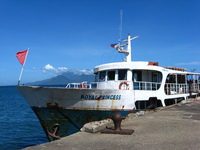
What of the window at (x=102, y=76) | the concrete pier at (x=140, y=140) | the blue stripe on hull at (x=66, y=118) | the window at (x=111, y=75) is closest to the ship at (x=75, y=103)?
the blue stripe on hull at (x=66, y=118)

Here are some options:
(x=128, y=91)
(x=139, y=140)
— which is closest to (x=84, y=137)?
(x=139, y=140)

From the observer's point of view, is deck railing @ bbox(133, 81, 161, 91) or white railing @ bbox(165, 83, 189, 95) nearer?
deck railing @ bbox(133, 81, 161, 91)

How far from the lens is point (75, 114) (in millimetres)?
11125

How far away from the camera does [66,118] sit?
11.2 m

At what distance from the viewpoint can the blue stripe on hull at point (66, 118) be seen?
Answer: 11.1m

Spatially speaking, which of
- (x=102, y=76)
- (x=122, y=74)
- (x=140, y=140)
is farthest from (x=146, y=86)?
(x=140, y=140)

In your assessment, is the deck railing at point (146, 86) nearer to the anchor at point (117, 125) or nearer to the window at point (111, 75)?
the window at point (111, 75)

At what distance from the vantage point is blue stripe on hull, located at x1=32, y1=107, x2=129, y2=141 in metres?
11.1

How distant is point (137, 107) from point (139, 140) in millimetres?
7366

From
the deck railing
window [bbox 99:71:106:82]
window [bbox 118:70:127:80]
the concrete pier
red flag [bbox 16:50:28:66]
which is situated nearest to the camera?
the concrete pier

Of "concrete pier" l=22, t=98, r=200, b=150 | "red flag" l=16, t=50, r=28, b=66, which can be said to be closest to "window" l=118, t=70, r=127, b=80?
"red flag" l=16, t=50, r=28, b=66

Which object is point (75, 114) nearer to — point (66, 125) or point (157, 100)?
point (66, 125)

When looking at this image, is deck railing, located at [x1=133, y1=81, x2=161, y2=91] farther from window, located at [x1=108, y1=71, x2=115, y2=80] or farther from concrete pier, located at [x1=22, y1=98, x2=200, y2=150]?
concrete pier, located at [x1=22, y1=98, x2=200, y2=150]

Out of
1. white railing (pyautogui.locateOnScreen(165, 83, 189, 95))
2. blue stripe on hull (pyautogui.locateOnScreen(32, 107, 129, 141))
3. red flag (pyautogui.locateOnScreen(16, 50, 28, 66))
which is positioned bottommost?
blue stripe on hull (pyautogui.locateOnScreen(32, 107, 129, 141))
